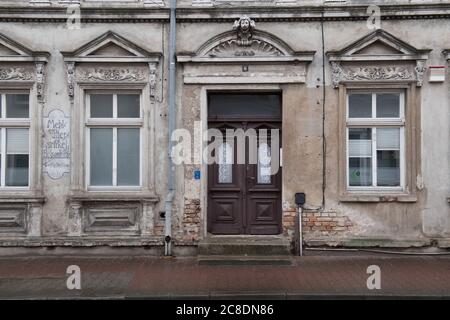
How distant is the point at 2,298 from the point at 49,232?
9.64ft

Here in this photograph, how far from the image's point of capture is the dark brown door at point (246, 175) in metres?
10.6

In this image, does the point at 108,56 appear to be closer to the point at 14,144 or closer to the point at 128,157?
the point at 128,157

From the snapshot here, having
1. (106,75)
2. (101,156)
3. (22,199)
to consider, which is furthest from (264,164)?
(22,199)

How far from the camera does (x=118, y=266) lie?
30.5ft

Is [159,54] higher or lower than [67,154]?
higher

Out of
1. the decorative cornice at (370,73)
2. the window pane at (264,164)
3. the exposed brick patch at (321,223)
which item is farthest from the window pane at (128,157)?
the decorative cornice at (370,73)

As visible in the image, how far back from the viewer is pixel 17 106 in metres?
10.5

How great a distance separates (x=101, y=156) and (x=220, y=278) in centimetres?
397

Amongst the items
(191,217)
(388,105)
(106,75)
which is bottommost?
(191,217)

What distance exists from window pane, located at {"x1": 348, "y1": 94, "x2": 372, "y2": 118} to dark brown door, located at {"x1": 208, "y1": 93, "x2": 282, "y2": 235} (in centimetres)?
151

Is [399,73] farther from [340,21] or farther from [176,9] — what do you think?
[176,9]

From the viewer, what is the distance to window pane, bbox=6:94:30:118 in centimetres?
1043
